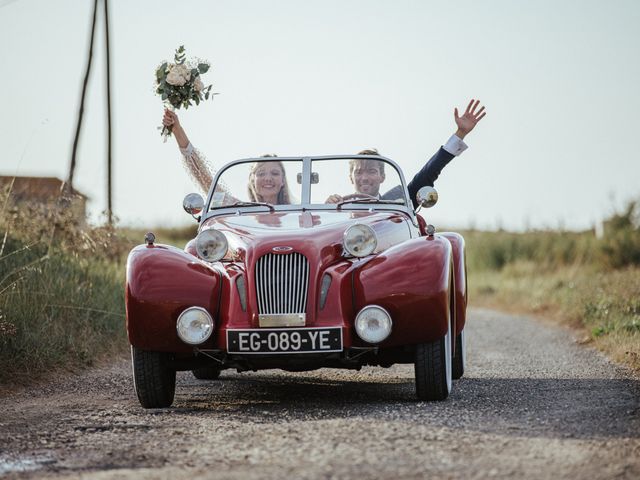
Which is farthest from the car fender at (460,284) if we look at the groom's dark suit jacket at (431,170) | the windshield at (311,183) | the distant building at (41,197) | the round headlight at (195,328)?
the distant building at (41,197)

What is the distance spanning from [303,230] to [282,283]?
537 mm

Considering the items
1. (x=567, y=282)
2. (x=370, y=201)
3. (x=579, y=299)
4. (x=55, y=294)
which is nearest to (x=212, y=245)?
(x=370, y=201)

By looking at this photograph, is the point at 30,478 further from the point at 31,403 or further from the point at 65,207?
the point at 65,207

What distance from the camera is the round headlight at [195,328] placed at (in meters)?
6.51

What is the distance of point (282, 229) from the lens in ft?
23.0

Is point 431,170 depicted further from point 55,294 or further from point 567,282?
point 567,282

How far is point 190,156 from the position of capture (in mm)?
9570

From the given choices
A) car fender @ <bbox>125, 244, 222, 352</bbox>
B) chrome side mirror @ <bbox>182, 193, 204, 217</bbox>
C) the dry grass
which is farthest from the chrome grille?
the dry grass

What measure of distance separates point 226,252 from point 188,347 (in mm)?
747

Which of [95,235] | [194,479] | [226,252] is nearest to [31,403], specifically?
[226,252]

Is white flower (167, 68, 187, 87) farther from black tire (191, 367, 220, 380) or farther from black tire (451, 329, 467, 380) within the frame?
black tire (451, 329, 467, 380)

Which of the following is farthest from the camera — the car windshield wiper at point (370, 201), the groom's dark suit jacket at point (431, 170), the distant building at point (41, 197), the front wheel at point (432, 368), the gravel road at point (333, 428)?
the distant building at point (41, 197)

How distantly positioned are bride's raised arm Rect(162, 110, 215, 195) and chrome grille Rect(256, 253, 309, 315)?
10.2 ft

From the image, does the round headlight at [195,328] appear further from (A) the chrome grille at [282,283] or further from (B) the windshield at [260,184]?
(B) the windshield at [260,184]
